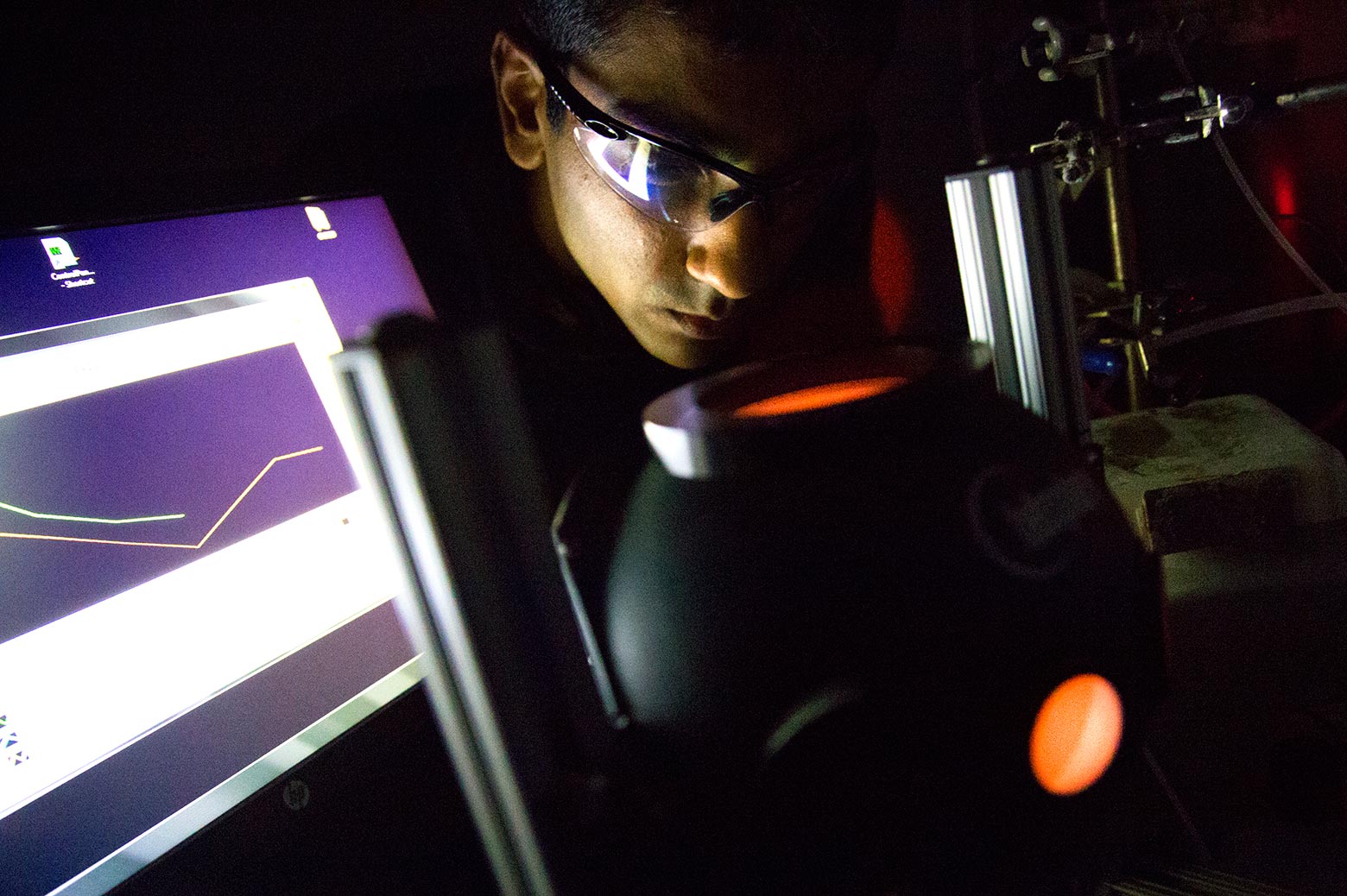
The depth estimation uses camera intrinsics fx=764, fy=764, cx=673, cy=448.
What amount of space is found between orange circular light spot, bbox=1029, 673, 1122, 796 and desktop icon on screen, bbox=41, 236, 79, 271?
0.52m

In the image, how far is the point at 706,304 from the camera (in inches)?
28.4

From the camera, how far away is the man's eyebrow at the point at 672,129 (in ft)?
1.93

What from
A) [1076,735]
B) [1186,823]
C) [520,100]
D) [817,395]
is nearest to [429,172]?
[520,100]

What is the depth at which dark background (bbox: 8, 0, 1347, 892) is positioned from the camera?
47cm

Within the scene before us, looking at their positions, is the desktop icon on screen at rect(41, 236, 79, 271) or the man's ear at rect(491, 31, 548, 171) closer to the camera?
the desktop icon on screen at rect(41, 236, 79, 271)

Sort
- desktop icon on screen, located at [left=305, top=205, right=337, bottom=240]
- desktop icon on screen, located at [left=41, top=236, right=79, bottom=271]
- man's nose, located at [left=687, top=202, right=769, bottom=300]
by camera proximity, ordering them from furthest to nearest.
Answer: man's nose, located at [left=687, top=202, right=769, bottom=300] < desktop icon on screen, located at [left=305, top=205, right=337, bottom=240] < desktop icon on screen, located at [left=41, top=236, right=79, bottom=271]

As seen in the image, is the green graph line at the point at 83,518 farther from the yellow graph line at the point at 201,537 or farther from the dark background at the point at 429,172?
the dark background at the point at 429,172

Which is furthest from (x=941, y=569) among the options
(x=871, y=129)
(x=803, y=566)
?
(x=871, y=129)

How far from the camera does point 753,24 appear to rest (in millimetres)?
564

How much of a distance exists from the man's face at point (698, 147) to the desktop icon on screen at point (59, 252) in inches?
14.8

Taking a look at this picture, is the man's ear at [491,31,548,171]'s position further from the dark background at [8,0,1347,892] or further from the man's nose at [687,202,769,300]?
the man's nose at [687,202,769,300]

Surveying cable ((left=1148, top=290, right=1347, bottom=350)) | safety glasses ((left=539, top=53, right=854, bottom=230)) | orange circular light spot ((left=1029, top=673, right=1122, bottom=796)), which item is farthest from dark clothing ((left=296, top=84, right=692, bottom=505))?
cable ((left=1148, top=290, right=1347, bottom=350))

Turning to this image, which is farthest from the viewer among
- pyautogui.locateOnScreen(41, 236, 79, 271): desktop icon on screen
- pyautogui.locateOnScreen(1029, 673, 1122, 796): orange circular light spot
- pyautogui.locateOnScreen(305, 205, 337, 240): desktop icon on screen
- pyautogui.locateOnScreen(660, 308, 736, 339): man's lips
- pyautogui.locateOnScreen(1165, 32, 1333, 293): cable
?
pyautogui.locateOnScreen(1165, 32, 1333, 293): cable

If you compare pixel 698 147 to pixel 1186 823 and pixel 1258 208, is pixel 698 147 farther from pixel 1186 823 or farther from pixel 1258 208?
pixel 1258 208
